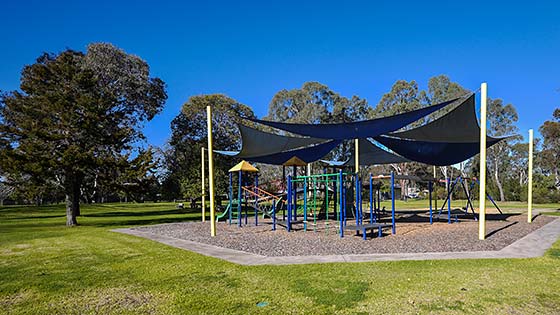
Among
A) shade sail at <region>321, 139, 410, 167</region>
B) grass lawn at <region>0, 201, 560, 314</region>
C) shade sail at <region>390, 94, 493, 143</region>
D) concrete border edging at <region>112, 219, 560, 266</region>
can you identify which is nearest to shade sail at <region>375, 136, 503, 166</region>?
shade sail at <region>390, 94, 493, 143</region>

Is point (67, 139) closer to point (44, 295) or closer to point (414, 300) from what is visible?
point (44, 295)

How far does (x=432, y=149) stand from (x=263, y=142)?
5402 millimetres

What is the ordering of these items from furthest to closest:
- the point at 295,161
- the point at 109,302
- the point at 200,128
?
the point at 200,128 → the point at 295,161 → the point at 109,302

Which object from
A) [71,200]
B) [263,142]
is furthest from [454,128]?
[71,200]

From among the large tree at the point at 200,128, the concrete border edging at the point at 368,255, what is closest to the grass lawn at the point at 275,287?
the concrete border edging at the point at 368,255

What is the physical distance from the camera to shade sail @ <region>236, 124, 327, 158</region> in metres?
11.4

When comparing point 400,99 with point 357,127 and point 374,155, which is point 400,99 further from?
point 357,127

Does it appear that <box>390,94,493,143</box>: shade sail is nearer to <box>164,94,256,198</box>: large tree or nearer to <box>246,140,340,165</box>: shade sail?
<box>246,140,340,165</box>: shade sail

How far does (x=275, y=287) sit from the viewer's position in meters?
4.06

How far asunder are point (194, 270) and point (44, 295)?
1.75 metres

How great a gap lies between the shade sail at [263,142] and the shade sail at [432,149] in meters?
2.60

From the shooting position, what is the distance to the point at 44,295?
399 centimetres

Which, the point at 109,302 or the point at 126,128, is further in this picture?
the point at 126,128

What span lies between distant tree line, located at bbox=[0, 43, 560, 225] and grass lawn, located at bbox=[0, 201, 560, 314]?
4.53 m
